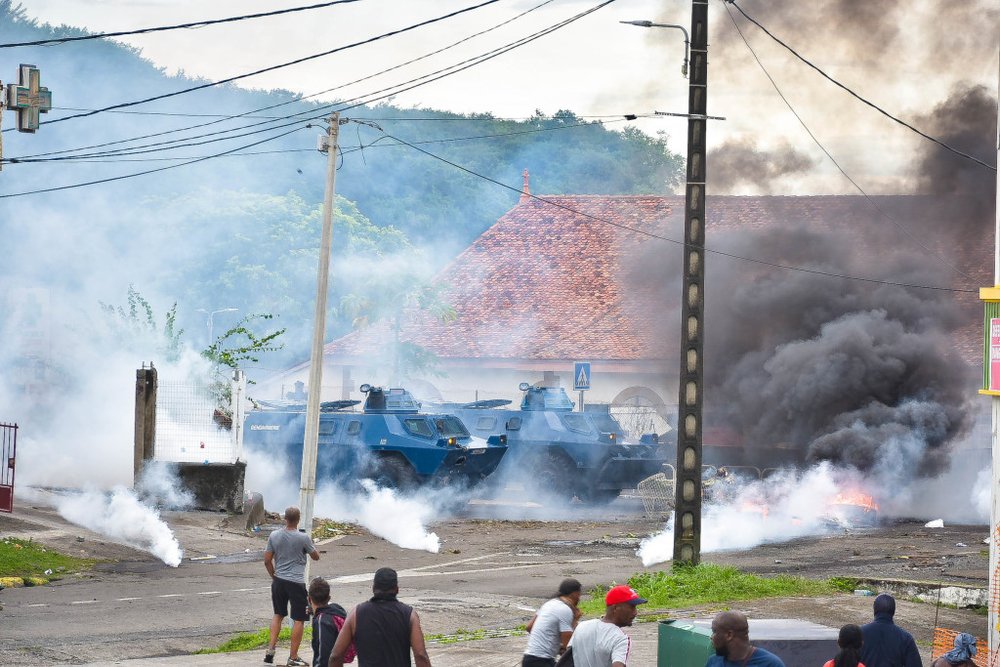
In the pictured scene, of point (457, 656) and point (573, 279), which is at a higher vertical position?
point (573, 279)

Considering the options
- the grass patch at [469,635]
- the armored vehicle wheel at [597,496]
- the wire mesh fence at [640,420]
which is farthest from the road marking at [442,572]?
the wire mesh fence at [640,420]

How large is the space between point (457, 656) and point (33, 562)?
8154 millimetres

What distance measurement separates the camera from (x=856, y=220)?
4075 centimetres

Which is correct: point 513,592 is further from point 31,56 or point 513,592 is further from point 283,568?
point 31,56

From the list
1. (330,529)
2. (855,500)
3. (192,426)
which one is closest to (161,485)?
(192,426)

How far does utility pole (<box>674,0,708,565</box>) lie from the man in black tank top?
30.2 ft

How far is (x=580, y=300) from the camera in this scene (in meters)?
43.7

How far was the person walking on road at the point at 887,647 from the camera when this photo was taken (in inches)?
346

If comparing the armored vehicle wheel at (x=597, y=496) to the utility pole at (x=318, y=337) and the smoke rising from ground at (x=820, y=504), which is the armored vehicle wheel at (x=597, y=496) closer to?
the smoke rising from ground at (x=820, y=504)

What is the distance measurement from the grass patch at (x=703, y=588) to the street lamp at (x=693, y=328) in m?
0.26

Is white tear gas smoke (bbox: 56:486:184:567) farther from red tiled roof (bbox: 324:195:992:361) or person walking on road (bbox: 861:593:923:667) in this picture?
red tiled roof (bbox: 324:195:992:361)

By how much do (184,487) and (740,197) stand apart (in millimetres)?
24648

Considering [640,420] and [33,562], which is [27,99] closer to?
[33,562]

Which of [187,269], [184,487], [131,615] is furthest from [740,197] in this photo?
[131,615]
